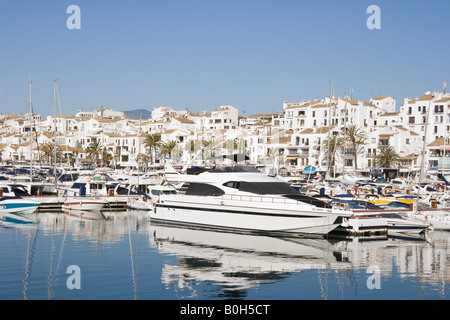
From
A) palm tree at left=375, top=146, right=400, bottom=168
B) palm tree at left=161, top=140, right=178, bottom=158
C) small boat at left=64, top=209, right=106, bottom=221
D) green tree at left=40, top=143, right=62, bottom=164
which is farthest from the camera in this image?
green tree at left=40, top=143, right=62, bottom=164

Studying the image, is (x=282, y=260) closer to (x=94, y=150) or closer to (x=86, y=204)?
(x=86, y=204)

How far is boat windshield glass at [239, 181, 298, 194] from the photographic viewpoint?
34.2 metres

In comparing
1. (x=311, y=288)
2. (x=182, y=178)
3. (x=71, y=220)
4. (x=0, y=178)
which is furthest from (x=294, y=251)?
(x=0, y=178)

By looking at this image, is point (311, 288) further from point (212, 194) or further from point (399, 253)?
point (212, 194)

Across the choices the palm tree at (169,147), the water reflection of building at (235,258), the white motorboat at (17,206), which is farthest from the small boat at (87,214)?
the palm tree at (169,147)

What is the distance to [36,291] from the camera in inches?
798

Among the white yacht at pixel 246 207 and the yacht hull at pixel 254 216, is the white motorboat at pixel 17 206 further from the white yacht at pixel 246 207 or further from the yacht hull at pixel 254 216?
the yacht hull at pixel 254 216

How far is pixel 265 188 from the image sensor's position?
113 ft

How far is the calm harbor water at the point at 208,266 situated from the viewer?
2062 centimetres

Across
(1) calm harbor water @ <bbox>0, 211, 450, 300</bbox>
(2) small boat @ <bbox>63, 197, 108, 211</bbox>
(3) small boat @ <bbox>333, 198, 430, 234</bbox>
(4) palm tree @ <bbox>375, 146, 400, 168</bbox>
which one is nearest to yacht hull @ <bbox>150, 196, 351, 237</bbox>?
(1) calm harbor water @ <bbox>0, 211, 450, 300</bbox>

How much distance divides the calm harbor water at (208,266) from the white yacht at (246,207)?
831 mm

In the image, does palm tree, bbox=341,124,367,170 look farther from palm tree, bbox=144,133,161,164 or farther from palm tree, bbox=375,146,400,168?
palm tree, bbox=144,133,161,164

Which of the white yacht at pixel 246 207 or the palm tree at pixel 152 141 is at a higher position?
the palm tree at pixel 152 141

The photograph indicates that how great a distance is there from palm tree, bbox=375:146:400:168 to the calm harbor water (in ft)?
183
